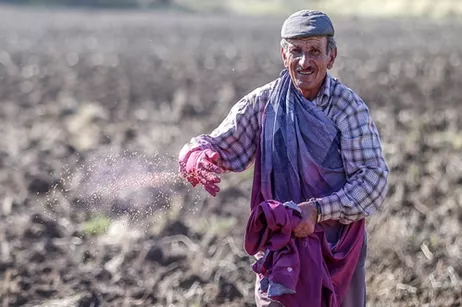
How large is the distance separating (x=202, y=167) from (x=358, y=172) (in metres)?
0.60

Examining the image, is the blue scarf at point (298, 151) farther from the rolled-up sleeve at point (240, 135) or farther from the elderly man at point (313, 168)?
the rolled-up sleeve at point (240, 135)

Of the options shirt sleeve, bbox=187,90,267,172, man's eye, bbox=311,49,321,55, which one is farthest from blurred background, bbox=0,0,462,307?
man's eye, bbox=311,49,321,55

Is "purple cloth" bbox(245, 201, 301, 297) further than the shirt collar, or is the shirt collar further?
the shirt collar

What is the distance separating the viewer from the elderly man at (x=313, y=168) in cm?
404

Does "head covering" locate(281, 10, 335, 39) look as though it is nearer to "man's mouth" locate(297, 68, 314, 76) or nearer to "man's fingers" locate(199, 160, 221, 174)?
"man's mouth" locate(297, 68, 314, 76)

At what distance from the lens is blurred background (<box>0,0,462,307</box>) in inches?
237

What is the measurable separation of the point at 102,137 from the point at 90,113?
170 centimetres

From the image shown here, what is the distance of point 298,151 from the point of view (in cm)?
412

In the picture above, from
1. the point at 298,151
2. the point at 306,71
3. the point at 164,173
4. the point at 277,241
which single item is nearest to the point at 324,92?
the point at 306,71

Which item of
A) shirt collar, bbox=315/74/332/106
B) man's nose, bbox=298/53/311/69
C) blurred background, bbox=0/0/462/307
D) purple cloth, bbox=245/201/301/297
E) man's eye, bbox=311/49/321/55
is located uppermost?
man's eye, bbox=311/49/321/55

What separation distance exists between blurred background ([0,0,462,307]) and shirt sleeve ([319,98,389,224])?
88 centimetres

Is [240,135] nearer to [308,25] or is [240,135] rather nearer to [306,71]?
[306,71]

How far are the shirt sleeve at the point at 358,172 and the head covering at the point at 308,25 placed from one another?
31cm

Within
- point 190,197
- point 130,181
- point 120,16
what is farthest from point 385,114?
point 120,16
